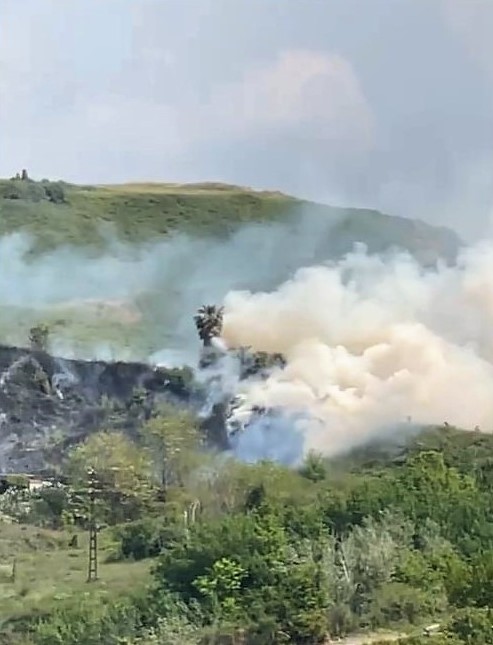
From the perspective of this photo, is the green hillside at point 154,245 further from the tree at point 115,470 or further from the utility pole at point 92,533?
the utility pole at point 92,533

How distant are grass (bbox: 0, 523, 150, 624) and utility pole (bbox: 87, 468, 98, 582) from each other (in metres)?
0.02

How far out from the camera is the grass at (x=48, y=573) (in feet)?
15.6

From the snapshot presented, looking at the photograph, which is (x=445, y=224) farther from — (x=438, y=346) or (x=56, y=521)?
(x=56, y=521)

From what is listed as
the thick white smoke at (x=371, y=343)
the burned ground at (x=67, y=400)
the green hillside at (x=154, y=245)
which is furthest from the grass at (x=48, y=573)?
the green hillside at (x=154, y=245)

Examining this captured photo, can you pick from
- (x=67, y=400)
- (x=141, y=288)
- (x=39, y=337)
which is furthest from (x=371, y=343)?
(x=39, y=337)

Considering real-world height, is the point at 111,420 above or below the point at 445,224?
below

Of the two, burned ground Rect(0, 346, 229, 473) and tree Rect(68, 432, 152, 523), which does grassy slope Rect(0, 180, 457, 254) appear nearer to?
burned ground Rect(0, 346, 229, 473)

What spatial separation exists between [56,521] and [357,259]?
156 centimetres

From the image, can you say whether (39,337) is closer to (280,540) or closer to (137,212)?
(137,212)

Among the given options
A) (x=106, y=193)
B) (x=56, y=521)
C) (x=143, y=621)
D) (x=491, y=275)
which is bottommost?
(x=143, y=621)

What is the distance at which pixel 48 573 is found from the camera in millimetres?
4805

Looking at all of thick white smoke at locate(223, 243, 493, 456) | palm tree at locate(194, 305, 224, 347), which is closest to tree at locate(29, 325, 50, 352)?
palm tree at locate(194, 305, 224, 347)

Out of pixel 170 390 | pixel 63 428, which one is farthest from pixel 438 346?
pixel 63 428

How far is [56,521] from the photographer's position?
16.3 ft
